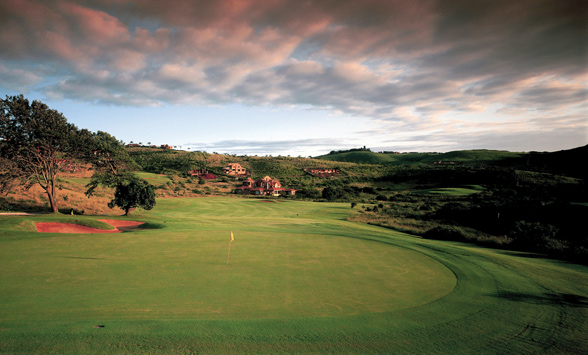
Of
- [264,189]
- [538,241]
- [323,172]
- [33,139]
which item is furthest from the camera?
[323,172]

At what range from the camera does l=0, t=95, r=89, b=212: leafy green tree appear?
991 inches

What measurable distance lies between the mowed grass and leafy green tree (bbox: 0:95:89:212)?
59.2 ft

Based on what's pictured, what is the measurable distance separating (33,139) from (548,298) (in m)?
38.3

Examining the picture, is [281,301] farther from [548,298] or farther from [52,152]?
[52,152]

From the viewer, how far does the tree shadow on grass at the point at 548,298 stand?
7.90 m

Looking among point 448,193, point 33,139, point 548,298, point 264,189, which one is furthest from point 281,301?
point 264,189

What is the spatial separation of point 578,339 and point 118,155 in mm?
36544

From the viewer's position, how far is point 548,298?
8.27m

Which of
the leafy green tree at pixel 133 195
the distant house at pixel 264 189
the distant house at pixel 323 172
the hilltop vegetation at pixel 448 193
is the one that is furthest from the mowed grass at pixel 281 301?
the distant house at pixel 323 172

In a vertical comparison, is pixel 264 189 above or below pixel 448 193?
below

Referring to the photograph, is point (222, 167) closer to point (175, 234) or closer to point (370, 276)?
point (175, 234)

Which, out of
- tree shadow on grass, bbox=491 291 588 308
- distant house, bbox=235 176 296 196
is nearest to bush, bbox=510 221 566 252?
tree shadow on grass, bbox=491 291 588 308

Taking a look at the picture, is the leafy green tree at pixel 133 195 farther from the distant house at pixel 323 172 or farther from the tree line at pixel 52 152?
the distant house at pixel 323 172

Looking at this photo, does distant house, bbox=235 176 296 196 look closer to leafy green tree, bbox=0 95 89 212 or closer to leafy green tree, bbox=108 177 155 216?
leafy green tree, bbox=108 177 155 216
